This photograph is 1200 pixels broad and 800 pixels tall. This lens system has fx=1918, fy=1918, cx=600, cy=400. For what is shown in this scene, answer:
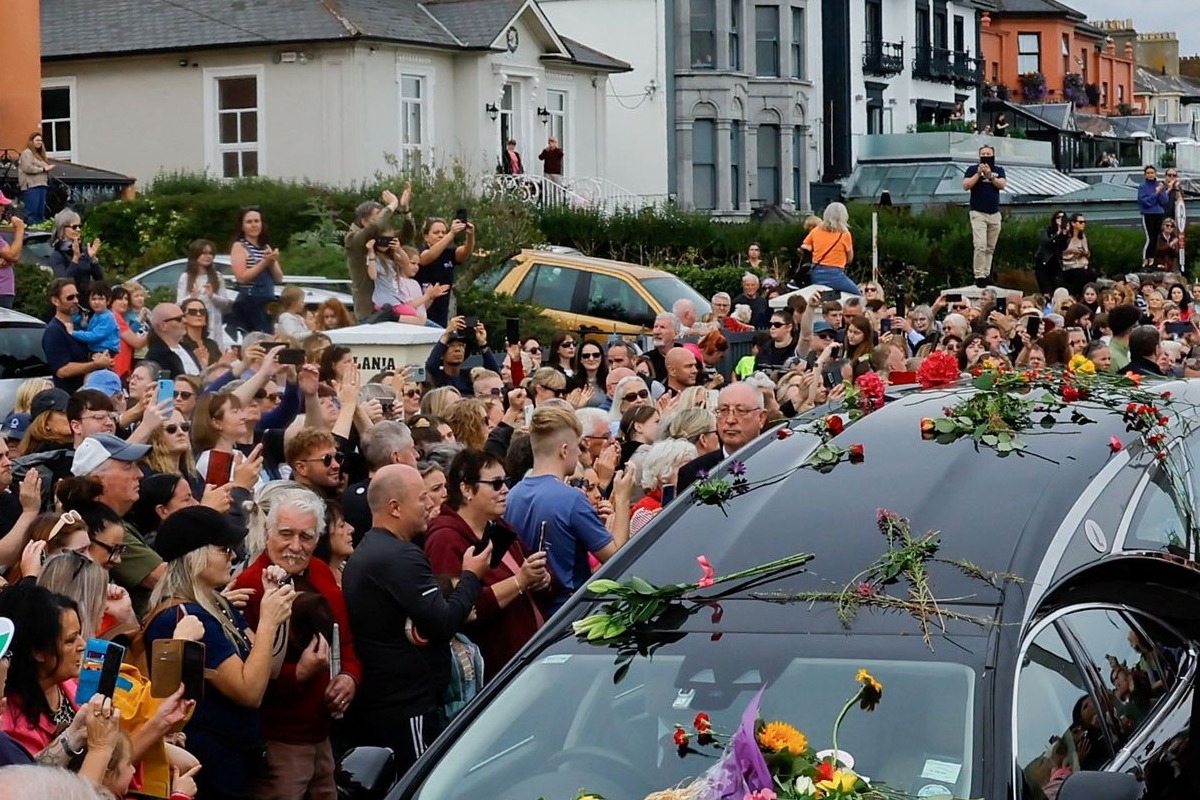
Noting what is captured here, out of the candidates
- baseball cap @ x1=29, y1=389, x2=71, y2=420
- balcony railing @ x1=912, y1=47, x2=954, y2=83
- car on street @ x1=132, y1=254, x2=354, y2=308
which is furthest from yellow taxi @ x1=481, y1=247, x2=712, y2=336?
balcony railing @ x1=912, y1=47, x2=954, y2=83

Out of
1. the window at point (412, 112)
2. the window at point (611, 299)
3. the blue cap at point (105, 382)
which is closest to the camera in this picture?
the blue cap at point (105, 382)

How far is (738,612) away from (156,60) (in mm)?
33244

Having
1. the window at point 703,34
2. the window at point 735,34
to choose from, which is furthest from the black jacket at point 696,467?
the window at point 735,34

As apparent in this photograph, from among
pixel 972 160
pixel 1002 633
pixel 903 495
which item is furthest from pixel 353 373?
pixel 972 160

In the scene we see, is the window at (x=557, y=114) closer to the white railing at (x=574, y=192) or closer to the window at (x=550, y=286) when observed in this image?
the white railing at (x=574, y=192)

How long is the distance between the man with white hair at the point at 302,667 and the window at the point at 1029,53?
70997mm

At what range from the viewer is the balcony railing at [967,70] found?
59844 mm

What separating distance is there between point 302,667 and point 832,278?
15438 millimetres

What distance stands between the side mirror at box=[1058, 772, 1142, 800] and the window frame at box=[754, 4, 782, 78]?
4570 centimetres

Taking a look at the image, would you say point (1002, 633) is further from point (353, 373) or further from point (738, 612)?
point (353, 373)

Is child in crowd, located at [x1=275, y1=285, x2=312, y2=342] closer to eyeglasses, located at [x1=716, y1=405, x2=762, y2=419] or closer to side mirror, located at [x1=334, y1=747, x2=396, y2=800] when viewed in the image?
eyeglasses, located at [x1=716, y1=405, x2=762, y2=419]

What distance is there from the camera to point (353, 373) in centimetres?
1092

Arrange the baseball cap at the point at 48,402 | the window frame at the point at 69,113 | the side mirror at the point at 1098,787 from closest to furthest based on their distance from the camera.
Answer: the side mirror at the point at 1098,787
the baseball cap at the point at 48,402
the window frame at the point at 69,113

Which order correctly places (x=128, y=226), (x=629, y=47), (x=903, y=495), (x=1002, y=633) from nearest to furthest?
1. (x=1002, y=633)
2. (x=903, y=495)
3. (x=128, y=226)
4. (x=629, y=47)
